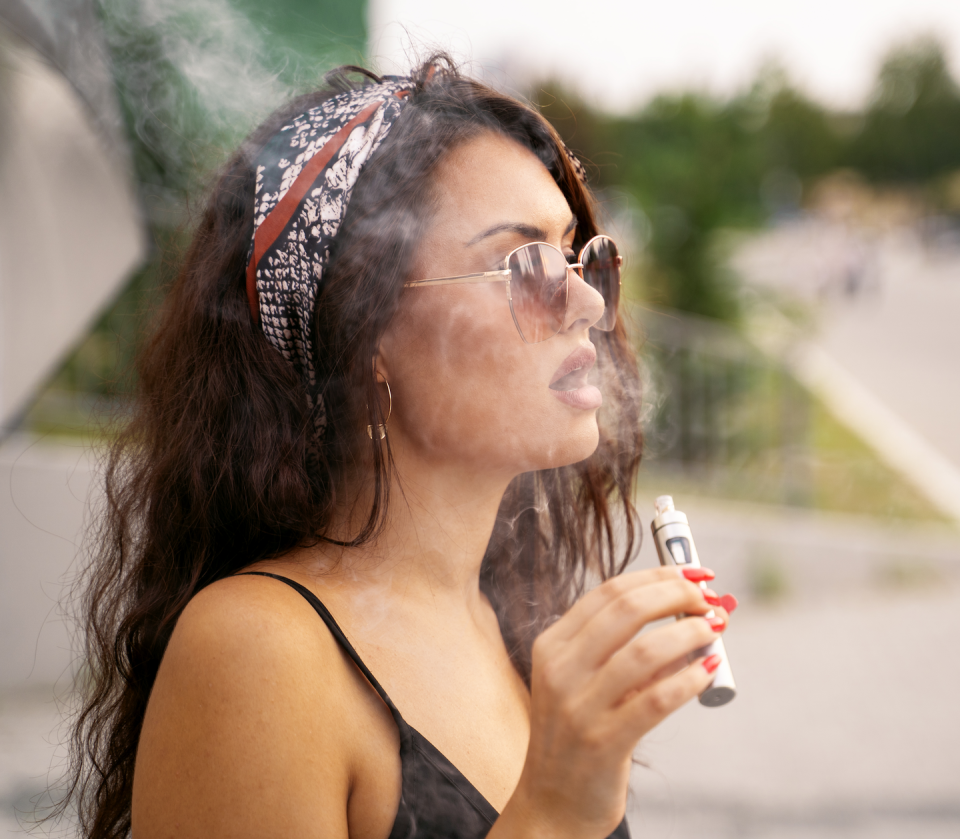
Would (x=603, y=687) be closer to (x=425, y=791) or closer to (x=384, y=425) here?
(x=425, y=791)

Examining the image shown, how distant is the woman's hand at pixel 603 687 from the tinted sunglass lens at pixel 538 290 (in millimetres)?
383

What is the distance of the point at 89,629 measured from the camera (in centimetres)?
120

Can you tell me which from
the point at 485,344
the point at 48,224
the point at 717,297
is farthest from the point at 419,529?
the point at 717,297

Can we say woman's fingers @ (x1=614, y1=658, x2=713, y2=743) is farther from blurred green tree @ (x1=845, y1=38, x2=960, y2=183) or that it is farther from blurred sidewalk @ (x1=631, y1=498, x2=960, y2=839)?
blurred green tree @ (x1=845, y1=38, x2=960, y2=183)

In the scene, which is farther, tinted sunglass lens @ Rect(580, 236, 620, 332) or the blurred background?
the blurred background

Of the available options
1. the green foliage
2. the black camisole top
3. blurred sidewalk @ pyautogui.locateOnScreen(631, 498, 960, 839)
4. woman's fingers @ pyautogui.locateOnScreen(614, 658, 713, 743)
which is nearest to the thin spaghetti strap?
the black camisole top

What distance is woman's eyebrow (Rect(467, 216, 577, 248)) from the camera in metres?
0.96

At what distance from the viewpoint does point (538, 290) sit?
976 mm

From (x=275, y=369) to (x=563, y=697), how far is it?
55 centimetres

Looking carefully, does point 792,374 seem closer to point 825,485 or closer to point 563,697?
point 825,485

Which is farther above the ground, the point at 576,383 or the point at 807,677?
the point at 576,383

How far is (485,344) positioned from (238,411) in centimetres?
32

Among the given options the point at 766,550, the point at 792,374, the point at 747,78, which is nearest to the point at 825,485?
the point at 792,374

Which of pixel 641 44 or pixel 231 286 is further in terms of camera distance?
pixel 641 44
